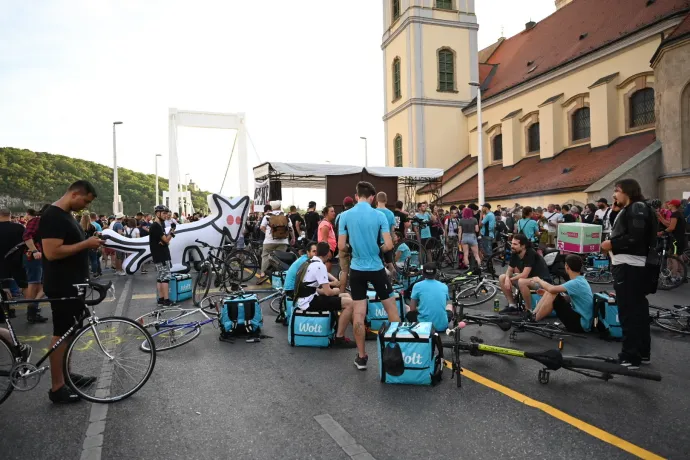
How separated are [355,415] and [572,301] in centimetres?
381

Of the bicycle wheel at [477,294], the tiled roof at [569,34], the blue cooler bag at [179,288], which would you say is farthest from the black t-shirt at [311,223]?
the tiled roof at [569,34]

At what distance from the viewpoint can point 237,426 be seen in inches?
157

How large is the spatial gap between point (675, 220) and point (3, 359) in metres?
11.3

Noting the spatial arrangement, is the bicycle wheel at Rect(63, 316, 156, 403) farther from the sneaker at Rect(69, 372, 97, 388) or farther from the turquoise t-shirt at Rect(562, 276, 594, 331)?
the turquoise t-shirt at Rect(562, 276, 594, 331)

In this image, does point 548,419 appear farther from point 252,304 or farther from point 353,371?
point 252,304

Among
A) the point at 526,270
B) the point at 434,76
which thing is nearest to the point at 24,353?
the point at 526,270

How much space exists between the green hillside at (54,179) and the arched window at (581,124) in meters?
72.5

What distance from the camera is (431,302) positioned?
648 centimetres

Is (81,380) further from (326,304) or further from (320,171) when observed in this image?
(320,171)

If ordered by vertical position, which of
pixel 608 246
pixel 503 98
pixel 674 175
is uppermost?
pixel 503 98

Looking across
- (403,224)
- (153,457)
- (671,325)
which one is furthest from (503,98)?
(153,457)

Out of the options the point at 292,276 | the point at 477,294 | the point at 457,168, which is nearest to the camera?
the point at 292,276

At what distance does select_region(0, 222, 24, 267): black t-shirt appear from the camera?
8367mm

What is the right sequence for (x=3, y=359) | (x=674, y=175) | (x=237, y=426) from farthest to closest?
(x=674, y=175)
(x=3, y=359)
(x=237, y=426)
